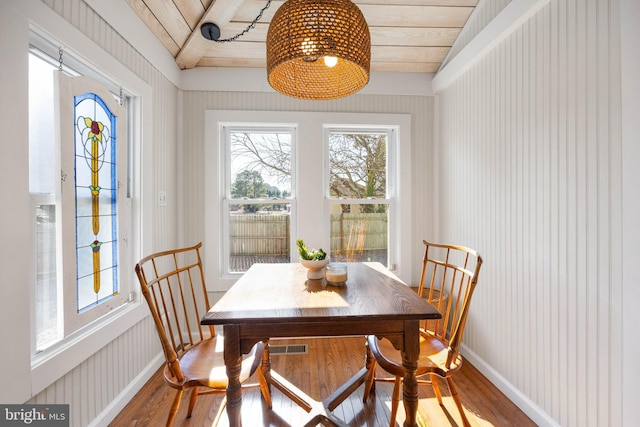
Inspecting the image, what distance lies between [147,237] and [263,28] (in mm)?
1835

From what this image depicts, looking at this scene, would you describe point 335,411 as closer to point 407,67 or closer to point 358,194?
point 358,194

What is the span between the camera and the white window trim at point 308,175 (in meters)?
2.59

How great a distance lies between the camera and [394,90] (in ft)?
8.84

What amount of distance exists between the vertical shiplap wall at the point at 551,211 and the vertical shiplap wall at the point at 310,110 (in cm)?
52

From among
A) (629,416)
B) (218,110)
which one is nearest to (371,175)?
(218,110)

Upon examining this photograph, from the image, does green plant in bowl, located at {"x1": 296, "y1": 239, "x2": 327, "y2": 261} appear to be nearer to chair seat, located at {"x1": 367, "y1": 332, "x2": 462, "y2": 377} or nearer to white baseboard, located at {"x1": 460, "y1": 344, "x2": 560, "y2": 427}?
chair seat, located at {"x1": 367, "y1": 332, "x2": 462, "y2": 377}

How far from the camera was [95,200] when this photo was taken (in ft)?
5.26

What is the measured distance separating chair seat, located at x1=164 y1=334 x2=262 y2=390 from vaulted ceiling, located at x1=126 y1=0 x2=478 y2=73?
2123 mm

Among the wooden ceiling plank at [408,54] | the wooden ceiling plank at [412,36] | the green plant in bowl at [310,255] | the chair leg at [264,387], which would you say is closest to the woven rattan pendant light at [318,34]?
the green plant in bowl at [310,255]

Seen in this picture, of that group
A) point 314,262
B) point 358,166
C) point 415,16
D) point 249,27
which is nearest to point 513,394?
point 314,262

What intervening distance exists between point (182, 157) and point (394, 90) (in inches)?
80.9

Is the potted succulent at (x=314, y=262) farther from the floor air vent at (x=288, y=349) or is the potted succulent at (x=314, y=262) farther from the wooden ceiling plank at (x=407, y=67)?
the wooden ceiling plank at (x=407, y=67)

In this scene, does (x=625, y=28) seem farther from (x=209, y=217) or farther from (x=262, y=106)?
(x=209, y=217)

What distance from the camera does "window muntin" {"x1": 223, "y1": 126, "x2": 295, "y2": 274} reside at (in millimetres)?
2721
